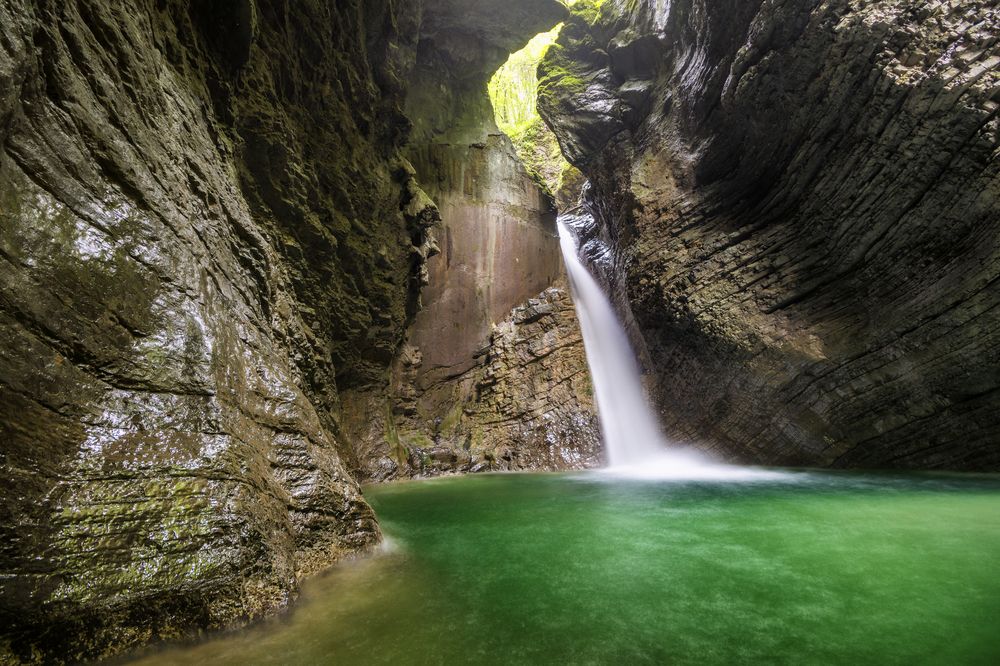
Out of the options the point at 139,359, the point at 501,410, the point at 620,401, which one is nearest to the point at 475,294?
the point at 501,410

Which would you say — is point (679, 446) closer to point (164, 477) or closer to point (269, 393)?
point (269, 393)

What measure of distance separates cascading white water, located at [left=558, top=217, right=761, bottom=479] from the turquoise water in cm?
492

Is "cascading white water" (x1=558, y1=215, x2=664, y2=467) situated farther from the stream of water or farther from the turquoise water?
the turquoise water

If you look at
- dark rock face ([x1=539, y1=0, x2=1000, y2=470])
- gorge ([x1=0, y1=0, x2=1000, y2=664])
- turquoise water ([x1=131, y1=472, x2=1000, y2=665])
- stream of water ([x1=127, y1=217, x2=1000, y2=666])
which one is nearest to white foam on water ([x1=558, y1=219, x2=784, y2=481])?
gorge ([x1=0, y1=0, x2=1000, y2=664])

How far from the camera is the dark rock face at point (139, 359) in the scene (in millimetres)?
2092

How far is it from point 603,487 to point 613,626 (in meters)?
5.48

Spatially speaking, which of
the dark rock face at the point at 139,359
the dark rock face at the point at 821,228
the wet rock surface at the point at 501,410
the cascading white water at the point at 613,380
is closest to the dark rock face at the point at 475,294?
the wet rock surface at the point at 501,410

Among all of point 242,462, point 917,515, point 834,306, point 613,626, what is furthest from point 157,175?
point 834,306

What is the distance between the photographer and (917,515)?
4.59 meters

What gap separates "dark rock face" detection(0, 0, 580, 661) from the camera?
209 cm

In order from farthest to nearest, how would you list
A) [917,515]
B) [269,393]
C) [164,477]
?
[917,515]
[269,393]
[164,477]

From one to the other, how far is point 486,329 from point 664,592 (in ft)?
35.9

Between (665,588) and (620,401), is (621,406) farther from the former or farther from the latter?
(665,588)

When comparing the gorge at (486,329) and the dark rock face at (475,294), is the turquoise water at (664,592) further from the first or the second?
the dark rock face at (475,294)
